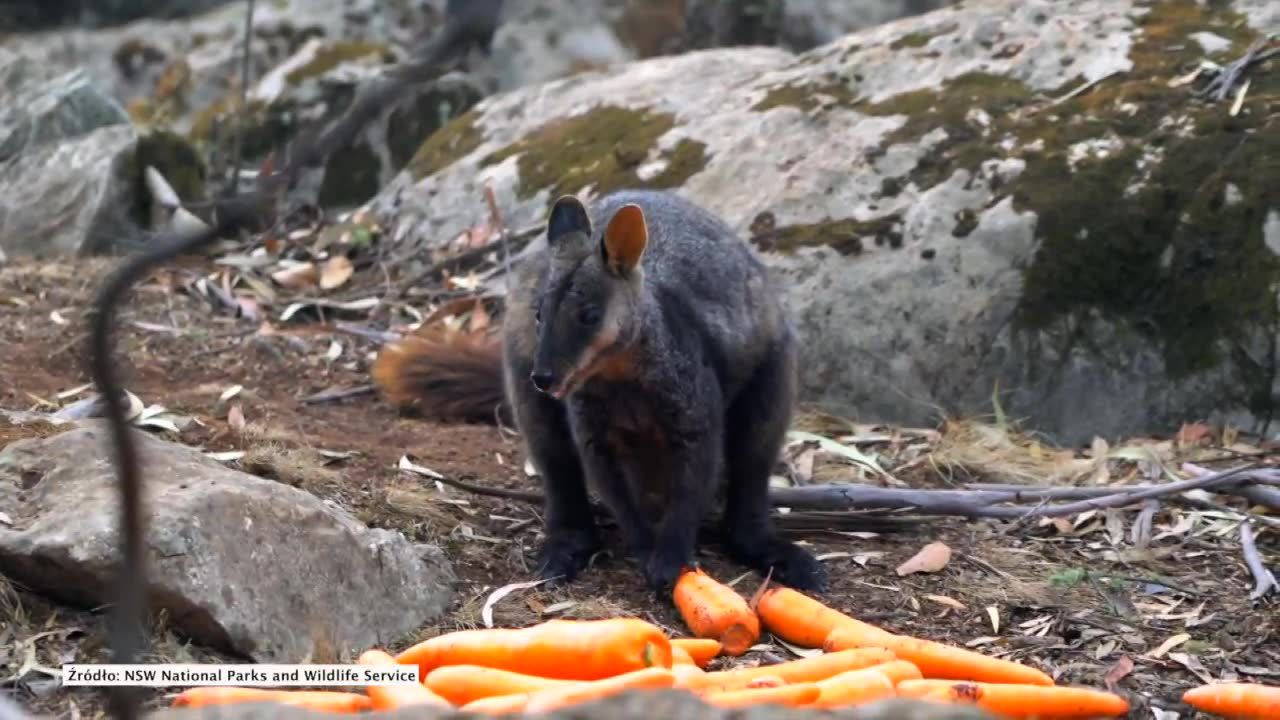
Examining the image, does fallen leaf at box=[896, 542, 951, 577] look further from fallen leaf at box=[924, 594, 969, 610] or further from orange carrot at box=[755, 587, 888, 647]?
orange carrot at box=[755, 587, 888, 647]

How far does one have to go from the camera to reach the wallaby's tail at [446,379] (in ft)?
20.8

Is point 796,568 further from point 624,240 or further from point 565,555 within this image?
point 624,240

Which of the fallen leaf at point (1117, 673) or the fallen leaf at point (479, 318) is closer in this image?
the fallen leaf at point (1117, 673)

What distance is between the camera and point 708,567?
17.1 ft

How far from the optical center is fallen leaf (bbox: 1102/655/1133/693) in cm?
417

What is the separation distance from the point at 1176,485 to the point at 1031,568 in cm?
62

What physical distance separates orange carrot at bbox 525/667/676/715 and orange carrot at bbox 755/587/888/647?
3.47 feet

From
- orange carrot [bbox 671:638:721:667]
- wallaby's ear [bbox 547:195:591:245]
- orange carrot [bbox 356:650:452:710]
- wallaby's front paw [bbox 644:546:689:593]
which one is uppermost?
wallaby's ear [bbox 547:195:591:245]

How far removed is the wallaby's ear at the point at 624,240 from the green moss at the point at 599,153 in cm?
286

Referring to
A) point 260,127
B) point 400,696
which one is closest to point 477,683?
point 400,696

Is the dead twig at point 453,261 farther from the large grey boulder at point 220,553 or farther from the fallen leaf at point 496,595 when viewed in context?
the large grey boulder at point 220,553

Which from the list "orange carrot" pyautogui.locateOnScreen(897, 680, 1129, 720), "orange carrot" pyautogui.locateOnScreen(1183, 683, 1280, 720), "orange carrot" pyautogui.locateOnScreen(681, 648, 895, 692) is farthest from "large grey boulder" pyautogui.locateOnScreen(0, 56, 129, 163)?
"orange carrot" pyautogui.locateOnScreen(1183, 683, 1280, 720)

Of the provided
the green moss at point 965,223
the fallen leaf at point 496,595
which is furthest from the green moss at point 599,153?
the fallen leaf at point 496,595

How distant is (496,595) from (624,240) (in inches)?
45.4
